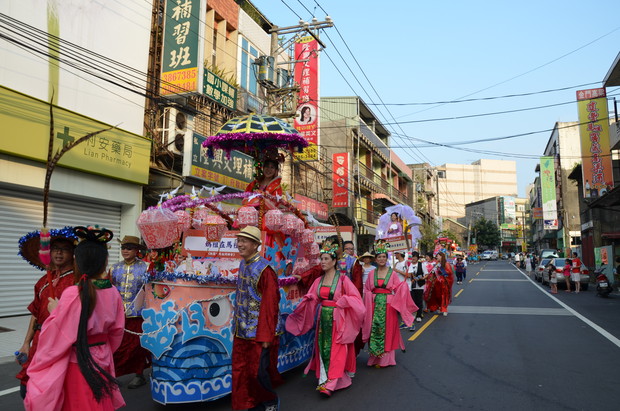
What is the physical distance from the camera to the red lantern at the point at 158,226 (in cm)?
524

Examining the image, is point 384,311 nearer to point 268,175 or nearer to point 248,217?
point 268,175

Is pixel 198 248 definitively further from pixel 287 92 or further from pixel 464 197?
pixel 464 197

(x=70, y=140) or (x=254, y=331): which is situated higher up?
(x=70, y=140)

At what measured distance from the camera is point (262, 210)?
5625 millimetres

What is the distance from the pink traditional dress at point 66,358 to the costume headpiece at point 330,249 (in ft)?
9.88

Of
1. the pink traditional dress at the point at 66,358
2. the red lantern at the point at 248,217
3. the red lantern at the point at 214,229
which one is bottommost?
the pink traditional dress at the point at 66,358

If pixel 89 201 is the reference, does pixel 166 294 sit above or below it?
below

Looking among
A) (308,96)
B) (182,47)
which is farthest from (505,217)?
(182,47)

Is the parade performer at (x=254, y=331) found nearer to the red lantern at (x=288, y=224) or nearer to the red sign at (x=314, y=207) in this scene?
the red lantern at (x=288, y=224)

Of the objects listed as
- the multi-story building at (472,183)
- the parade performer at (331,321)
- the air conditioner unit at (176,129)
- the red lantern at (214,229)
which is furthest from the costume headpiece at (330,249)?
the multi-story building at (472,183)

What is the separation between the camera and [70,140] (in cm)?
1141

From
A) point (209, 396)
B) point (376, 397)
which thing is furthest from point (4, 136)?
point (376, 397)

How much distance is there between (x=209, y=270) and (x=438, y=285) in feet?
30.0

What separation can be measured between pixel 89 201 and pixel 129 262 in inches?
306
